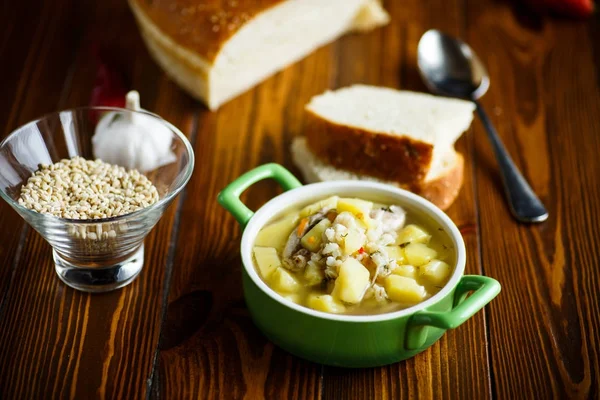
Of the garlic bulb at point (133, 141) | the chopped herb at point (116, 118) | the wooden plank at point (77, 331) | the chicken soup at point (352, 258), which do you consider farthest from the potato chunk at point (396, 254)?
the chopped herb at point (116, 118)

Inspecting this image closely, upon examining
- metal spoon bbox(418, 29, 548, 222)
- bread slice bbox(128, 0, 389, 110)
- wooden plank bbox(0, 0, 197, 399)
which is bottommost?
metal spoon bbox(418, 29, 548, 222)

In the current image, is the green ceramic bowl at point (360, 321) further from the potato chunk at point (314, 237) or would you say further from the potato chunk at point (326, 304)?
the potato chunk at point (314, 237)

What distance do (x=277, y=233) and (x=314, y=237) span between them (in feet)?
0.44

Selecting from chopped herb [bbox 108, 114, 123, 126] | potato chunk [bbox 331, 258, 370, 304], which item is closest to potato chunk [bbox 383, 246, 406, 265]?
potato chunk [bbox 331, 258, 370, 304]

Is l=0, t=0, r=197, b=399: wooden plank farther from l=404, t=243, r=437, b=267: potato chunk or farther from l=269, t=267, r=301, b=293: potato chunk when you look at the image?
l=404, t=243, r=437, b=267: potato chunk

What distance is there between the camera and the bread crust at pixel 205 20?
289 cm

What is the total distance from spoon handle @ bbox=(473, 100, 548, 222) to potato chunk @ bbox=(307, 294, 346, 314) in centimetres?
93

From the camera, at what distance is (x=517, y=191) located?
261 cm

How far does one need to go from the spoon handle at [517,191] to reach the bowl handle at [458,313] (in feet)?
2.22

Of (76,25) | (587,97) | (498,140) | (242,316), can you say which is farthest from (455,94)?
(76,25)

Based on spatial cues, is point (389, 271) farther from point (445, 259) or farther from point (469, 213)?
point (469, 213)

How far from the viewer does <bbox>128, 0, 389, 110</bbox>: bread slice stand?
2908mm

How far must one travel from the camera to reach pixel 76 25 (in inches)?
135

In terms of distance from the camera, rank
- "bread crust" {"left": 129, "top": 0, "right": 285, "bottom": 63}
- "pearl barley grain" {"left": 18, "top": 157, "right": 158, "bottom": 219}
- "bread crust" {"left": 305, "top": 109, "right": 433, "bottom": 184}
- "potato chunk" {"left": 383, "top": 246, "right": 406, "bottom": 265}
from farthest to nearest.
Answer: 1. "bread crust" {"left": 129, "top": 0, "right": 285, "bottom": 63}
2. "bread crust" {"left": 305, "top": 109, "right": 433, "bottom": 184}
3. "pearl barley grain" {"left": 18, "top": 157, "right": 158, "bottom": 219}
4. "potato chunk" {"left": 383, "top": 246, "right": 406, "bottom": 265}
